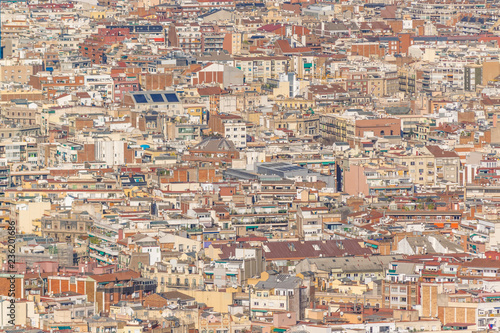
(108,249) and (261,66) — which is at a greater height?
(261,66)

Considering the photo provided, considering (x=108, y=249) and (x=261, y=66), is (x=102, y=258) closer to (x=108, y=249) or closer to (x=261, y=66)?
(x=108, y=249)

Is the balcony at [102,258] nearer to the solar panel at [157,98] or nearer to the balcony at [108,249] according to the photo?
the balcony at [108,249]

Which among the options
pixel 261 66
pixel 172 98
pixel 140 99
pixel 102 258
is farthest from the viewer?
pixel 261 66

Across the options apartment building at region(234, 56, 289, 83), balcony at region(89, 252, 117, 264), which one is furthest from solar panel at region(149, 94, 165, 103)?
balcony at region(89, 252, 117, 264)

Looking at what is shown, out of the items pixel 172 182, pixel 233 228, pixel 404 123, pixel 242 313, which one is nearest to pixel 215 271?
pixel 242 313

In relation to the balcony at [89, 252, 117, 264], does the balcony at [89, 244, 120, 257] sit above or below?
above

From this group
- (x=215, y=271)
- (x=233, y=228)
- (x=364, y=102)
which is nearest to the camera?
(x=215, y=271)

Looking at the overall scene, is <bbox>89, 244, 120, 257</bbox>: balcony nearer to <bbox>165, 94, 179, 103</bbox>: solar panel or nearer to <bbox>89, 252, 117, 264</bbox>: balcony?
<bbox>89, 252, 117, 264</bbox>: balcony

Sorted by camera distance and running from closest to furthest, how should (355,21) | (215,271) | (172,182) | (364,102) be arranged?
1. (215,271)
2. (172,182)
3. (364,102)
4. (355,21)

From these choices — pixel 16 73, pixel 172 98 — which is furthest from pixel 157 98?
pixel 16 73

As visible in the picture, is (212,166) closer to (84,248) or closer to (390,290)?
(84,248)

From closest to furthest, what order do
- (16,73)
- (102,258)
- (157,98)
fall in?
1. (102,258)
2. (157,98)
3. (16,73)
